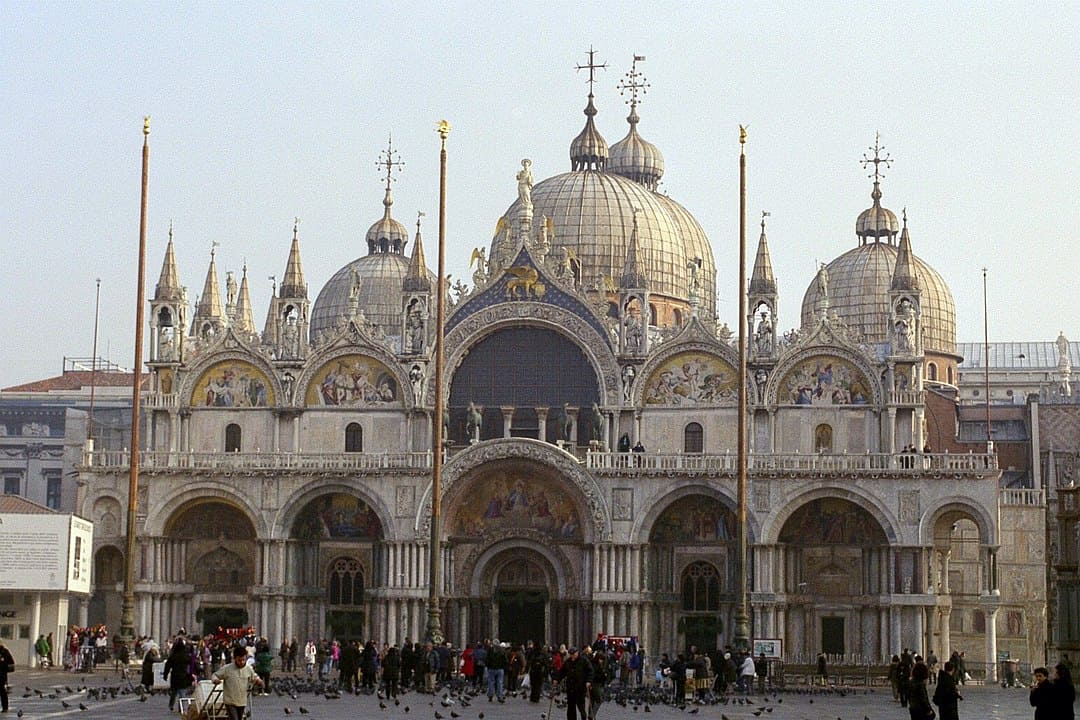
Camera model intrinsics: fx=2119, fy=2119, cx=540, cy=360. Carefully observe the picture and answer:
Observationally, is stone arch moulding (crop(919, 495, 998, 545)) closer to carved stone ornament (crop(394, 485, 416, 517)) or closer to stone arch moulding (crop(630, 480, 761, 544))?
stone arch moulding (crop(630, 480, 761, 544))

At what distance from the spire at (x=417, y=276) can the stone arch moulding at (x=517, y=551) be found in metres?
9.22

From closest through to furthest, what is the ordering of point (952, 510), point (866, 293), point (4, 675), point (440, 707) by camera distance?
point (4, 675) → point (440, 707) → point (952, 510) → point (866, 293)

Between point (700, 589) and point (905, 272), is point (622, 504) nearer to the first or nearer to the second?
point (700, 589)

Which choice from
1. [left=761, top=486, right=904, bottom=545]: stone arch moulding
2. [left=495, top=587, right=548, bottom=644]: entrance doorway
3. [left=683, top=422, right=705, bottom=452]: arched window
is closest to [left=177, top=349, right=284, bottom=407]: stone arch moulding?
[left=495, top=587, right=548, bottom=644]: entrance doorway

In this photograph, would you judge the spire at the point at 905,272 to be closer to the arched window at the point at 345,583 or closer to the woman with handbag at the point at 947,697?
the arched window at the point at 345,583

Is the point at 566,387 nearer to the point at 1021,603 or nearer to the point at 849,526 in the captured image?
the point at 849,526

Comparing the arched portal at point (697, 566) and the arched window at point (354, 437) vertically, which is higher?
the arched window at point (354, 437)

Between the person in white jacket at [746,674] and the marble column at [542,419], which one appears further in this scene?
the marble column at [542,419]

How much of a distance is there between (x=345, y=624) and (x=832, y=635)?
1693 centimetres

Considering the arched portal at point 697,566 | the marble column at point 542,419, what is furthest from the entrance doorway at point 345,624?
the arched portal at point 697,566

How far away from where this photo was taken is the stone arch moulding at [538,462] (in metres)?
70.7

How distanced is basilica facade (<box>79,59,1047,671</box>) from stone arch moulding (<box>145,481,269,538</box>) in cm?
10

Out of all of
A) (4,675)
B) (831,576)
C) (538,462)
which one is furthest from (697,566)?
(4,675)

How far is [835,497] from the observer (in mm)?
70250
